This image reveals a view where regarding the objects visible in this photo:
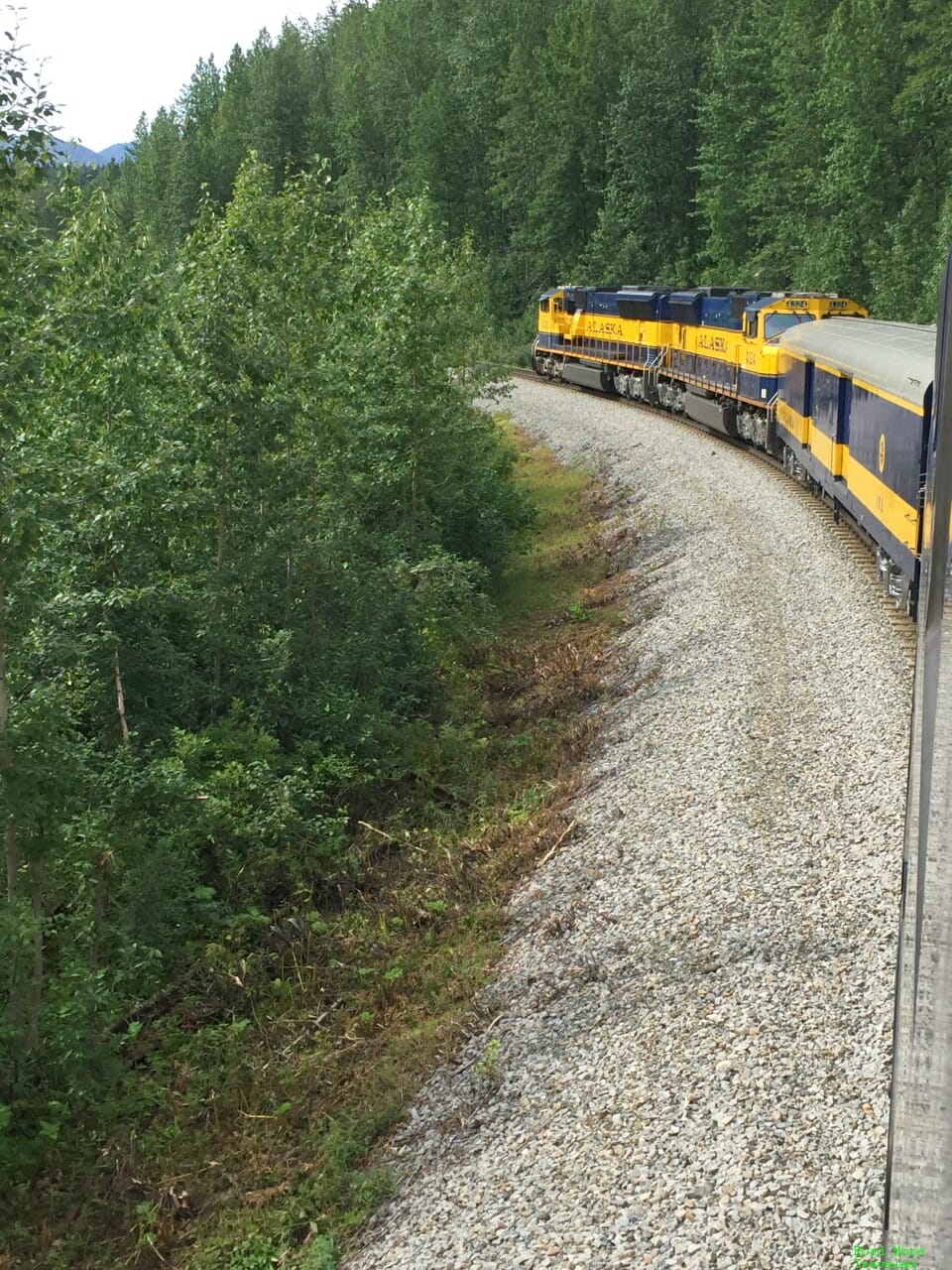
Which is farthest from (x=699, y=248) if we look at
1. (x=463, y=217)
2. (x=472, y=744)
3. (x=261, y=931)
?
(x=261, y=931)

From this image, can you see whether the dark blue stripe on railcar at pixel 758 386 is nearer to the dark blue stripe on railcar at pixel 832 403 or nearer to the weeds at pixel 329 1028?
the dark blue stripe on railcar at pixel 832 403

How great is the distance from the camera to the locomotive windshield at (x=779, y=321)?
2517 centimetres

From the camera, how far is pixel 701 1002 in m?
8.14

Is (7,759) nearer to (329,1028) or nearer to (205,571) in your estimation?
(329,1028)

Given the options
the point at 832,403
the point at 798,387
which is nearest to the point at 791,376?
the point at 798,387

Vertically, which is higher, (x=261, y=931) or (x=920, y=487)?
(x=920, y=487)

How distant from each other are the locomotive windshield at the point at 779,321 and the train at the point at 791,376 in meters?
0.03

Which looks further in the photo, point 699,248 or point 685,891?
point 699,248

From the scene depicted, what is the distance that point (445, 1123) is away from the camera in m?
8.00

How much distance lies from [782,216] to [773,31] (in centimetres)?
957

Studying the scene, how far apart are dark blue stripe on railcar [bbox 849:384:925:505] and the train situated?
21mm

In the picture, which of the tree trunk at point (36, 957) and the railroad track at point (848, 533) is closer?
the tree trunk at point (36, 957)

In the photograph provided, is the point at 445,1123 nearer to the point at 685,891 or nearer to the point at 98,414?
the point at 685,891

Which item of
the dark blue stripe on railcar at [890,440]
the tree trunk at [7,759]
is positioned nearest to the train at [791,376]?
the dark blue stripe on railcar at [890,440]
